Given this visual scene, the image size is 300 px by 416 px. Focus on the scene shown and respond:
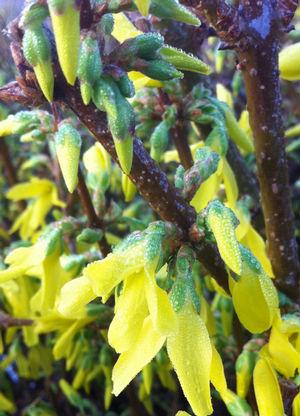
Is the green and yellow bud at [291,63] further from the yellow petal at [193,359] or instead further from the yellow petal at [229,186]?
the yellow petal at [193,359]

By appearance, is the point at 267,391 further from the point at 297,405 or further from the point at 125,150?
the point at 125,150

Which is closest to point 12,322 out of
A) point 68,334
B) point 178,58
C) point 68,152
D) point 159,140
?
point 68,334

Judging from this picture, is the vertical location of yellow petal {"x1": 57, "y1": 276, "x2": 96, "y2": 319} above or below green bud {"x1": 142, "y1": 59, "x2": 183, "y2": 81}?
below

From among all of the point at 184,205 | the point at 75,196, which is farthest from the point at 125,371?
the point at 75,196

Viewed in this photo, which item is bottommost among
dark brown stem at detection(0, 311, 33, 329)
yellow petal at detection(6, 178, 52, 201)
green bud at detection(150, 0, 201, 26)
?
dark brown stem at detection(0, 311, 33, 329)

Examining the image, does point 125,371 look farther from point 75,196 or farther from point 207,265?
point 75,196

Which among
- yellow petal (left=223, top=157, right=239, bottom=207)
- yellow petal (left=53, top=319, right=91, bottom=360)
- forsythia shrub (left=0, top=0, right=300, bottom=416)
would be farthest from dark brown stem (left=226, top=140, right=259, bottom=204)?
yellow petal (left=53, top=319, right=91, bottom=360)

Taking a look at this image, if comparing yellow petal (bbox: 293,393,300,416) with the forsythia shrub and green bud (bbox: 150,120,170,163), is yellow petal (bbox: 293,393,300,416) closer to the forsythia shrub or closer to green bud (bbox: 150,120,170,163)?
the forsythia shrub
